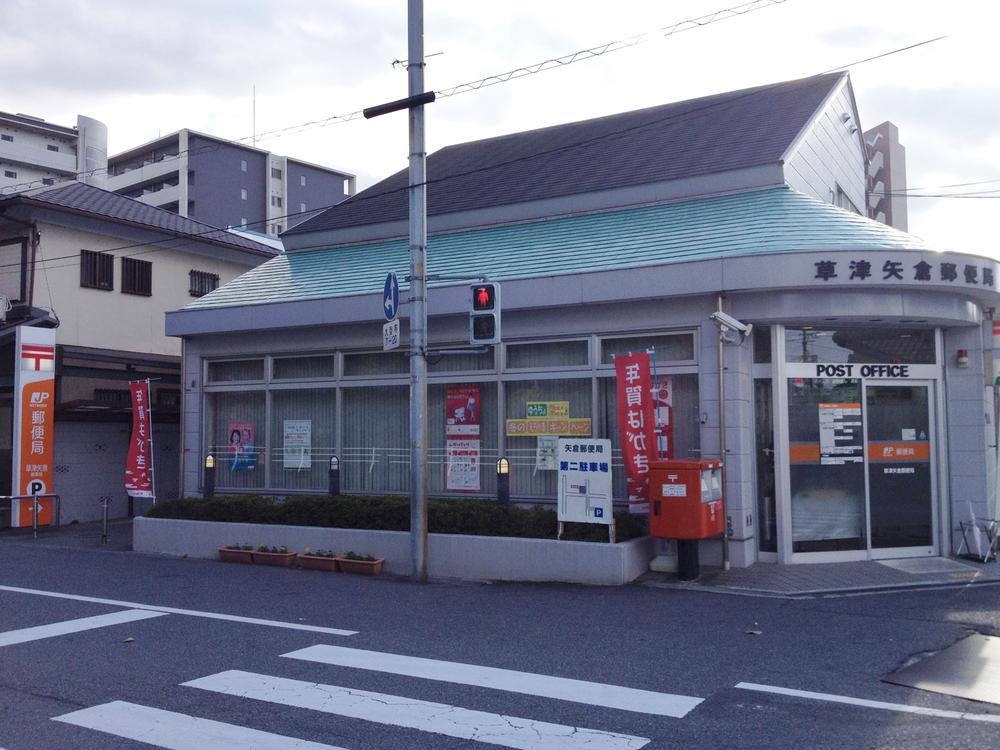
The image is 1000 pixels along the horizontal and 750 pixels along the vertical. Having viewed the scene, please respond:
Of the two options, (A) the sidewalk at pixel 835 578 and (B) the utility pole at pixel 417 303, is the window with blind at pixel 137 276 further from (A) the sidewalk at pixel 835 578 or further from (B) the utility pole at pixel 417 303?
(A) the sidewalk at pixel 835 578

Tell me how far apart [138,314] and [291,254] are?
5.70 metres

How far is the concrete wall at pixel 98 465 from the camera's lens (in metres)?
21.0

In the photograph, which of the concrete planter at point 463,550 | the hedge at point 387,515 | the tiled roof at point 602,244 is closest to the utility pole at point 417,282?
the concrete planter at point 463,550

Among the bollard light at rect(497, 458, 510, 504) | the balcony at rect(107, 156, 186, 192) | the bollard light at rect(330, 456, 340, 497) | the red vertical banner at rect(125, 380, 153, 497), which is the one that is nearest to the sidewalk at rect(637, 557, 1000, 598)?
the bollard light at rect(497, 458, 510, 504)

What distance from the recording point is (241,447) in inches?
667

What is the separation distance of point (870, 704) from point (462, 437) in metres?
9.10

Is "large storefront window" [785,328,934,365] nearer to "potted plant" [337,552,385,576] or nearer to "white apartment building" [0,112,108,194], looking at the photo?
"potted plant" [337,552,385,576]

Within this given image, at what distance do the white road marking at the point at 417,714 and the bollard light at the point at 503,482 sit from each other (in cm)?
634

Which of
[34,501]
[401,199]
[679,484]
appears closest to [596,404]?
[679,484]

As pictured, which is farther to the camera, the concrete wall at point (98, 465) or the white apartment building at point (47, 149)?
the white apartment building at point (47, 149)

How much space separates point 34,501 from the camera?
19062 mm

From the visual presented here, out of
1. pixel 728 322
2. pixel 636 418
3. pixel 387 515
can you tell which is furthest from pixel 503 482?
pixel 728 322

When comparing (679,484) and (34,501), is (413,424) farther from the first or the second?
(34,501)

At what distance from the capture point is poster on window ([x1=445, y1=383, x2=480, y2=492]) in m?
14.7
